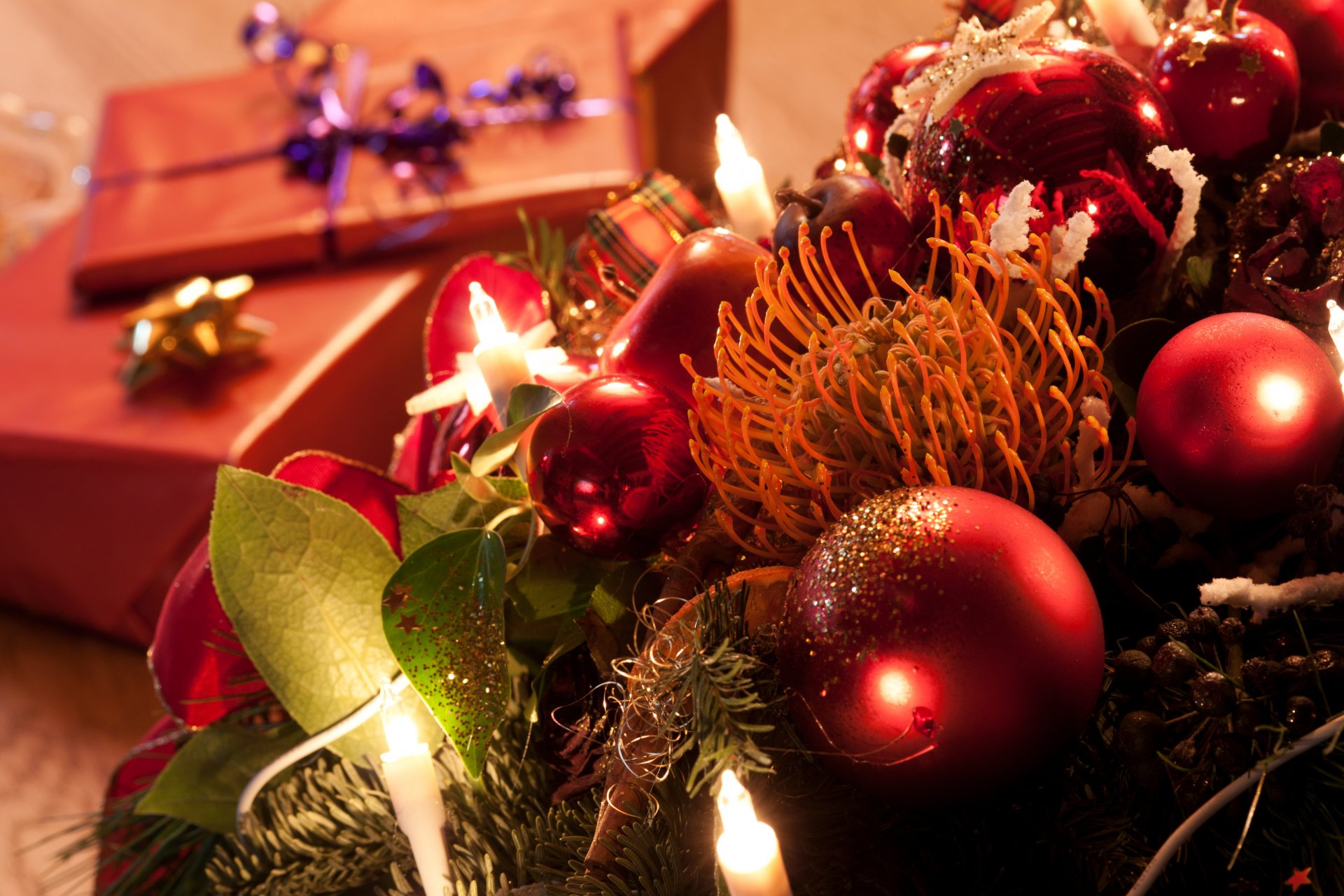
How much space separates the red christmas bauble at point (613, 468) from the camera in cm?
43

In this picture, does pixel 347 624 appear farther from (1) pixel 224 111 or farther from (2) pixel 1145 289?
(1) pixel 224 111

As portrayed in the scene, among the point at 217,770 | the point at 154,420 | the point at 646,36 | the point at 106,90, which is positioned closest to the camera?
the point at 217,770

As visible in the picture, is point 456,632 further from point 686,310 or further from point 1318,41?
point 1318,41

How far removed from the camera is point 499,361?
469mm

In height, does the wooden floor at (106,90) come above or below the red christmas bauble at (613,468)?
below

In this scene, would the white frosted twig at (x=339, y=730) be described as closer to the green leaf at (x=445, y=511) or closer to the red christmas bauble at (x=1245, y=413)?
the green leaf at (x=445, y=511)

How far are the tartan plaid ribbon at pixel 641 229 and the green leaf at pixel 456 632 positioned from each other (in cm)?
23

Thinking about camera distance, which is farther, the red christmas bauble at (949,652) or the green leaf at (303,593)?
the green leaf at (303,593)

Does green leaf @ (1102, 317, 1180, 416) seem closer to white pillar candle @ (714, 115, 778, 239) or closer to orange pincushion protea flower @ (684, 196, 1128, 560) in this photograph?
orange pincushion protea flower @ (684, 196, 1128, 560)

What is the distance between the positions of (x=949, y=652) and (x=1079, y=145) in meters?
0.22

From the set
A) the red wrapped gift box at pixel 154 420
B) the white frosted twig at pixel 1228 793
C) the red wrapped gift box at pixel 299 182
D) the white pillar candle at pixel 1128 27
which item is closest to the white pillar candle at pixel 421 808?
the white frosted twig at pixel 1228 793

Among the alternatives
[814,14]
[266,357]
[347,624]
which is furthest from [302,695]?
[814,14]

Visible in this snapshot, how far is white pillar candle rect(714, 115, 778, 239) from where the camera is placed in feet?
1.91

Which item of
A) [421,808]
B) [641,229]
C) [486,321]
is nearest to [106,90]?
[641,229]
